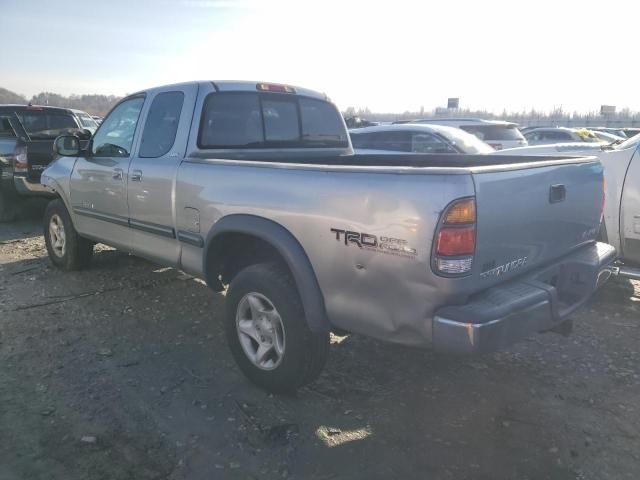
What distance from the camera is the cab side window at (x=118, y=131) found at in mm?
4512

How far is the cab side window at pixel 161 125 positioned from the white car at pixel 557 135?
48.3ft

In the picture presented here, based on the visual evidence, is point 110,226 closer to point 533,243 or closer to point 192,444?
point 192,444

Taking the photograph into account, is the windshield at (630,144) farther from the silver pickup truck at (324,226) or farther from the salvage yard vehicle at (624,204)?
the silver pickup truck at (324,226)

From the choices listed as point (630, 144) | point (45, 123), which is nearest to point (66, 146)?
point (45, 123)

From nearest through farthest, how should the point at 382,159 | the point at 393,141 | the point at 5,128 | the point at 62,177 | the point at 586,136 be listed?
1. the point at 382,159
2. the point at 62,177
3. the point at 5,128
4. the point at 393,141
5. the point at 586,136

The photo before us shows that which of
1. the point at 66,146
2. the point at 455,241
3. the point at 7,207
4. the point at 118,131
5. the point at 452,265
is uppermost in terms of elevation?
the point at 118,131

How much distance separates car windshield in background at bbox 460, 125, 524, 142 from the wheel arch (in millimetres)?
10484

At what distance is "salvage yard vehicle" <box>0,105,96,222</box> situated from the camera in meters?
7.99

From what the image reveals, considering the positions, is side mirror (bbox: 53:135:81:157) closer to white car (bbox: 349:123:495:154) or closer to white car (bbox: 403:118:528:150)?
white car (bbox: 349:123:495:154)

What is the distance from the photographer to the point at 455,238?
2316 mm

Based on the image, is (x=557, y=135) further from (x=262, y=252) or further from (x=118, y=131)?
(x=262, y=252)

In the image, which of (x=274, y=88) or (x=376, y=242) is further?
(x=274, y=88)

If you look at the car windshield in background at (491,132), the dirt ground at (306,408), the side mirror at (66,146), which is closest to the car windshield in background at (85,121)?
the side mirror at (66,146)

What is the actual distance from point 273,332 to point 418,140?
6.53 m
